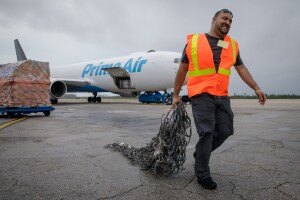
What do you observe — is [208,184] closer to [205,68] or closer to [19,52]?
[205,68]

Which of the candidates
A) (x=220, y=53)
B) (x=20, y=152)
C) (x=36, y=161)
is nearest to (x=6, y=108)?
(x=20, y=152)

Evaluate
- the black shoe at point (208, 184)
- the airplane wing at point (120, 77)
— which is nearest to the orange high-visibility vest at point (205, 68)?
the black shoe at point (208, 184)

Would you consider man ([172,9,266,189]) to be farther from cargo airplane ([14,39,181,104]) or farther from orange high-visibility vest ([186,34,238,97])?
cargo airplane ([14,39,181,104])

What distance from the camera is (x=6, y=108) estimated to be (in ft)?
29.5

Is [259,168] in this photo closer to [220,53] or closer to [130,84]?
[220,53]

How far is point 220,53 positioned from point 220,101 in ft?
1.52

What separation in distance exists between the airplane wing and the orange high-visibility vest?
51.8 feet

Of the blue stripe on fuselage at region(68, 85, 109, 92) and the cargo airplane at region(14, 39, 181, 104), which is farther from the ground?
the cargo airplane at region(14, 39, 181, 104)

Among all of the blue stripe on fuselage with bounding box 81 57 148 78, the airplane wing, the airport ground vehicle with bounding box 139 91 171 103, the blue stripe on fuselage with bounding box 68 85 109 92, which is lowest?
the airport ground vehicle with bounding box 139 91 171 103

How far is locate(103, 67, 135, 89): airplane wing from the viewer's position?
18467 millimetres

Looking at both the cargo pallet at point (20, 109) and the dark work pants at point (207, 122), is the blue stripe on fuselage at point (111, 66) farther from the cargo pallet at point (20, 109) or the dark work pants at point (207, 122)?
the dark work pants at point (207, 122)

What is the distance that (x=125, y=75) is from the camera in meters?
18.7

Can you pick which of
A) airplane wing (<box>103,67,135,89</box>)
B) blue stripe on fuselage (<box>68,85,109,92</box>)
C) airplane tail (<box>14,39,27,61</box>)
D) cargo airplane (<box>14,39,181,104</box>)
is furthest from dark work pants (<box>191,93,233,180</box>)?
airplane tail (<box>14,39,27,61</box>)

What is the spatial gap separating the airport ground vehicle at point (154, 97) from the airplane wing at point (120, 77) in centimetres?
116
